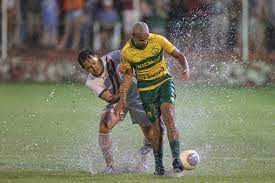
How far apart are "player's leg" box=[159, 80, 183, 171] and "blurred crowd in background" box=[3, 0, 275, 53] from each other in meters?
10.5

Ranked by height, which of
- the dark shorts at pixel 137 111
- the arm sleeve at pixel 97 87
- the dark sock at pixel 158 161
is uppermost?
the arm sleeve at pixel 97 87

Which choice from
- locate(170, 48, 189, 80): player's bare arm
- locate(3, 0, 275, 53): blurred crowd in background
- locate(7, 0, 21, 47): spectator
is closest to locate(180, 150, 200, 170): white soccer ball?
locate(170, 48, 189, 80): player's bare arm

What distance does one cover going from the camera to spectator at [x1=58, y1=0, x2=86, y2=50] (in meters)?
27.0

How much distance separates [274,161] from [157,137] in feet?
6.25

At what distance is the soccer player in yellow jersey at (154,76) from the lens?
42.5 ft

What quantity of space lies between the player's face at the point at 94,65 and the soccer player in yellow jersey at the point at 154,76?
559mm

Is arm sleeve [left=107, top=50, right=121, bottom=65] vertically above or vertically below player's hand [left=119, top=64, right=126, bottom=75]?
above

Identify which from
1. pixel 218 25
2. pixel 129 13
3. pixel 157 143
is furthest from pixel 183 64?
pixel 129 13

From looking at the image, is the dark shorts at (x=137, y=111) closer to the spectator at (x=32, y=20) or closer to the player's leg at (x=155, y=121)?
the player's leg at (x=155, y=121)

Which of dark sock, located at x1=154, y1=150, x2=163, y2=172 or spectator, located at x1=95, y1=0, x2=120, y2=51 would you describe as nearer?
dark sock, located at x1=154, y1=150, x2=163, y2=172

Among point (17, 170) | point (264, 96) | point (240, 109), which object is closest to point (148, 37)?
point (17, 170)

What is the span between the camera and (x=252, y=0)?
25.9 meters

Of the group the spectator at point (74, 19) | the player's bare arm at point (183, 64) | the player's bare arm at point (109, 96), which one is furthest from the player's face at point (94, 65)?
the spectator at point (74, 19)

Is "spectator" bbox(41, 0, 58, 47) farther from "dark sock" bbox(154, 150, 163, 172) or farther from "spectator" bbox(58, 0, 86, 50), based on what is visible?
"dark sock" bbox(154, 150, 163, 172)
